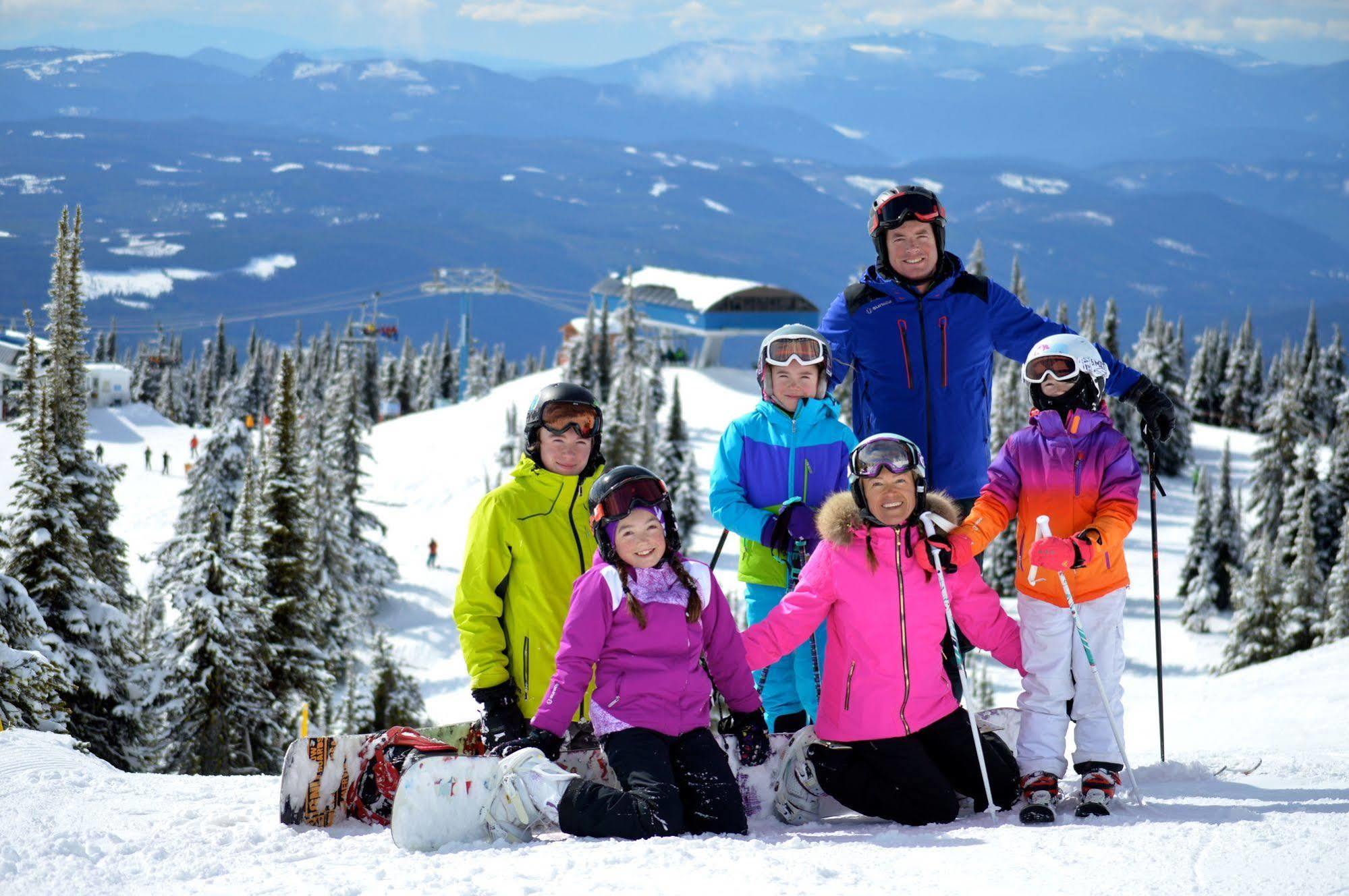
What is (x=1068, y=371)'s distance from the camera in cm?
595

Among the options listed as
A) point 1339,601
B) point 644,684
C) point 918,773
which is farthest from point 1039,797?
point 1339,601

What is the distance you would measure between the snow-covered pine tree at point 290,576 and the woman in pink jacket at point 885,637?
16946 mm

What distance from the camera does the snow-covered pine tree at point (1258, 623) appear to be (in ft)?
113

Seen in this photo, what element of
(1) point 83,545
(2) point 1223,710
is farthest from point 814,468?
(1) point 83,545

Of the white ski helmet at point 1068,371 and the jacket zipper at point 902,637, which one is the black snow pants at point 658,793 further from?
the white ski helmet at point 1068,371

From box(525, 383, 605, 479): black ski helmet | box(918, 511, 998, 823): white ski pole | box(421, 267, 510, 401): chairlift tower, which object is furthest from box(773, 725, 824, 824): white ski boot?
box(421, 267, 510, 401): chairlift tower

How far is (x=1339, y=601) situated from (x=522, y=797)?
3033 cm

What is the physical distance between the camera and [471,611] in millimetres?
6188

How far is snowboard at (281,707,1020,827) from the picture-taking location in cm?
588

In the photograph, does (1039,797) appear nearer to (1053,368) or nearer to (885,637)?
(885,637)

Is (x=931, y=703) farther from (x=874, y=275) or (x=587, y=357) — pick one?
(x=587, y=357)

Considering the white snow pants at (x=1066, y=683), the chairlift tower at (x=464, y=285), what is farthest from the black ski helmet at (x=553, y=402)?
the chairlift tower at (x=464, y=285)

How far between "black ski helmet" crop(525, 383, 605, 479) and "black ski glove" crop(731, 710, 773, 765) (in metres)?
1.56

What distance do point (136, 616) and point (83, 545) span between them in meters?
14.3
